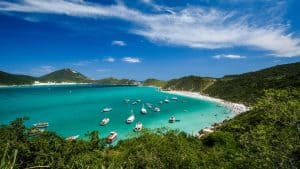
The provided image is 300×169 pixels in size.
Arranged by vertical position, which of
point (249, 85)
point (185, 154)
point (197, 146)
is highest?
point (249, 85)

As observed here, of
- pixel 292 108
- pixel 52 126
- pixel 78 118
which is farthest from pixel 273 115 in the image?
pixel 78 118

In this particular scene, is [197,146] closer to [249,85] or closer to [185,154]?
[185,154]

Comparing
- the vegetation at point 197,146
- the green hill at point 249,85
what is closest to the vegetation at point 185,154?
the vegetation at point 197,146

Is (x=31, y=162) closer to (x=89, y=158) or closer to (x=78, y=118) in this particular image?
(x=89, y=158)

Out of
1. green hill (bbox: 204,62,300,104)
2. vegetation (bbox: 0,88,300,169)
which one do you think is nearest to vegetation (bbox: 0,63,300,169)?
vegetation (bbox: 0,88,300,169)

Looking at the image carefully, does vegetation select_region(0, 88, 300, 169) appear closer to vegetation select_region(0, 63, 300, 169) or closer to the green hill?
vegetation select_region(0, 63, 300, 169)

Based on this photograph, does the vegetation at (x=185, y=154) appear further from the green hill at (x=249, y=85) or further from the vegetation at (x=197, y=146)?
the green hill at (x=249, y=85)

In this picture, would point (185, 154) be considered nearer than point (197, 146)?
Yes

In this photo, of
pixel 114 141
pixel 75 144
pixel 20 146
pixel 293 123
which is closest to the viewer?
pixel 293 123

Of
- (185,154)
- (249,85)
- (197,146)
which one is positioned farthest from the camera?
(249,85)

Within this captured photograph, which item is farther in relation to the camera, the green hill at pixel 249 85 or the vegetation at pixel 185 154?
the green hill at pixel 249 85

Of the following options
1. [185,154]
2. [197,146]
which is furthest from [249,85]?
[185,154]
